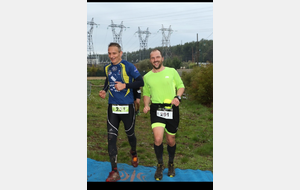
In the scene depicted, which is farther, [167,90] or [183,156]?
[183,156]

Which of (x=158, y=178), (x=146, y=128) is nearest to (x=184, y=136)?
(x=146, y=128)

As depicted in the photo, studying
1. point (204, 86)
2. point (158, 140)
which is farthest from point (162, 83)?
point (204, 86)

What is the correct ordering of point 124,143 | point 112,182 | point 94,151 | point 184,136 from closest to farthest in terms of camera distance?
1. point 112,182
2. point 94,151
3. point 124,143
4. point 184,136

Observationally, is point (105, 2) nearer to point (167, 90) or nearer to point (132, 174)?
point (167, 90)

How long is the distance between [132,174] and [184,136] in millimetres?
3968

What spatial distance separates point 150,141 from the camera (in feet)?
24.3

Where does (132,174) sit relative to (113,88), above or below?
below

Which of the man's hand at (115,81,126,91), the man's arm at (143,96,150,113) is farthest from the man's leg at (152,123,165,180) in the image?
the man's hand at (115,81,126,91)

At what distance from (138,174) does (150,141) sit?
2.69m

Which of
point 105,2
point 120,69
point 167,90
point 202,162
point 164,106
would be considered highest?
point 105,2

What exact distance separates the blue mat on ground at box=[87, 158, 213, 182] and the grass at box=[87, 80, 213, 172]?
1.13ft

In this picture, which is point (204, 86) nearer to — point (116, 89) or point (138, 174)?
point (138, 174)

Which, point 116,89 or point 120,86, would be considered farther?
point 116,89

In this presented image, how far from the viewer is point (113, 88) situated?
4453mm
